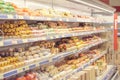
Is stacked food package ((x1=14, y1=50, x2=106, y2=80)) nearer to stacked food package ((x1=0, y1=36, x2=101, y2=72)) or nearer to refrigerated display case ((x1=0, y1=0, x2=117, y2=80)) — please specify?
refrigerated display case ((x1=0, y1=0, x2=117, y2=80))

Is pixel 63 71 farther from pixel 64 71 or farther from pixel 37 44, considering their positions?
pixel 37 44

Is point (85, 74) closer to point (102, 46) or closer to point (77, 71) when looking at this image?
point (77, 71)

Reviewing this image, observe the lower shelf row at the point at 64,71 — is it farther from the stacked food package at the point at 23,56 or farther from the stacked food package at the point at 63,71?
the stacked food package at the point at 23,56

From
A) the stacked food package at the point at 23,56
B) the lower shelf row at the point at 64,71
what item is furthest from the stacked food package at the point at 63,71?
the stacked food package at the point at 23,56

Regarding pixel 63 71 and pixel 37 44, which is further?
pixel 63 71

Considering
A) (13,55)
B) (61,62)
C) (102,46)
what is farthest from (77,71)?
(102,46)

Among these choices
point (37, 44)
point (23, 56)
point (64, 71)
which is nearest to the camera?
point (23, 56)

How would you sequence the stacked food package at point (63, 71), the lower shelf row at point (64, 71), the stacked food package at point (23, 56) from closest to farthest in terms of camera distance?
the stacked food package at point (23, 56) → the lower shelf row at point (64, 71) → the stacked food package at point (63, 71)

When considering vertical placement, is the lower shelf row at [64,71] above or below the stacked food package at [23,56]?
below

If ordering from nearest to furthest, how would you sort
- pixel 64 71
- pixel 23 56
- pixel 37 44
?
pixel 23 56
pixel 37 44
pixel 64 71

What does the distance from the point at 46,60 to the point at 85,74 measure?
1.52 meters

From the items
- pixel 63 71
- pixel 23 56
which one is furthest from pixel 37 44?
pixel 23 56

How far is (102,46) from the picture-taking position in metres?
7.66

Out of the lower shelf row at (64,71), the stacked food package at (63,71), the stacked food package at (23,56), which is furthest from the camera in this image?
the stacked food package at (63,71)
